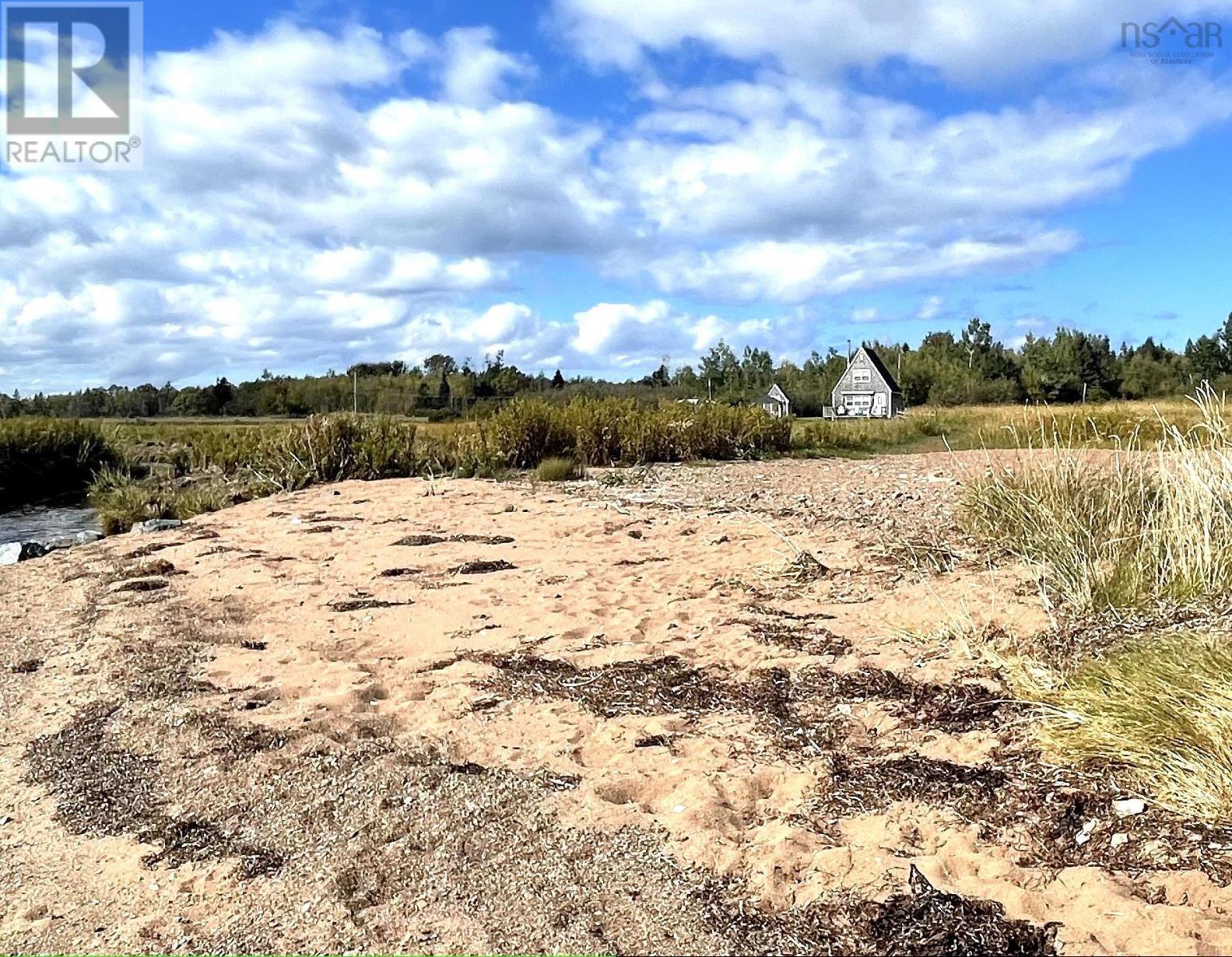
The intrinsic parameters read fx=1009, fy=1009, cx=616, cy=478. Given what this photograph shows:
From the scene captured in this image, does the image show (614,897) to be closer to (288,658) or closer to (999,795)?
(999,795)

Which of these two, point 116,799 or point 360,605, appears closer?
point 116,799

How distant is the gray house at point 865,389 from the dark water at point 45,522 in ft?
111

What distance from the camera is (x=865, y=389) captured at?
45344 mm

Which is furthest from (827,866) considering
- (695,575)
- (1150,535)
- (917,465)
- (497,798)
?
(917,465)

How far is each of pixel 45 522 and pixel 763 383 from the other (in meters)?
41.9

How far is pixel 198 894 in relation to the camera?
2834mm

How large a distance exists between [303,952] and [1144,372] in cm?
5309

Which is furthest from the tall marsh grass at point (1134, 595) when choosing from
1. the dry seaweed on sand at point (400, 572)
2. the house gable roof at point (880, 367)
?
the house gable roof at point (880, 367)

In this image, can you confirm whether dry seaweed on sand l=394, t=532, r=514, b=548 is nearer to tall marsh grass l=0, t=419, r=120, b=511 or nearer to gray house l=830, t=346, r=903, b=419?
tall marsh grass l=0, t=419, r=120, b=511

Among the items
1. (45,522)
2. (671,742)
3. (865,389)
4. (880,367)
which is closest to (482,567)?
(671,742)

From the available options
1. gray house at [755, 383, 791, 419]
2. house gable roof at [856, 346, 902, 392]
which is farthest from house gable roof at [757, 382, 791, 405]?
house gable roof at [856, 346, 902, 392]

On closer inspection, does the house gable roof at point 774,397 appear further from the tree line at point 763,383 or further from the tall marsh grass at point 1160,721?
the tall marsh grass at point 1160,721

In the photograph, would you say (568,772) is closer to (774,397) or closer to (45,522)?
(45,522)

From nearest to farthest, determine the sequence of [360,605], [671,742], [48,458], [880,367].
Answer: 1. [671,742]
2. [360,605]
3. [48,458]
4. [880,367]
